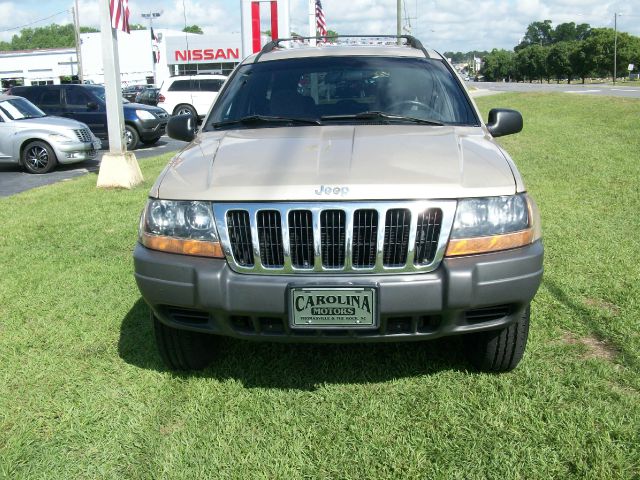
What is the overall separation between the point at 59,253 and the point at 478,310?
168 inches

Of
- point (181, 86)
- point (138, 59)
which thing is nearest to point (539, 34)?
point (138, 59)

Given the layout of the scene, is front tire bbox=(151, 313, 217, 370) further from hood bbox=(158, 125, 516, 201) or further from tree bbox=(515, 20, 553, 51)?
tree bbox=(515, 20, 553, 51)

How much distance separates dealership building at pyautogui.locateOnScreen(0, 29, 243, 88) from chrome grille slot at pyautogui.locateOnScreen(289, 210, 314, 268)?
39119mm

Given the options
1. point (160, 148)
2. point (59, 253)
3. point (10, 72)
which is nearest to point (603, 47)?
point (10, 72)

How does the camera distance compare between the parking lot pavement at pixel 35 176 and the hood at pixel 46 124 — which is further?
the hood at pixel 46 124

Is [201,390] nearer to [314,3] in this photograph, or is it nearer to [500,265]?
[500,265]

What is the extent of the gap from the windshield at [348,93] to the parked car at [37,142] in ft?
29.1

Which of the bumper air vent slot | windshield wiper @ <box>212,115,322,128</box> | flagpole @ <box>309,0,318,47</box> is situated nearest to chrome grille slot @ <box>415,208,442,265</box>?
the bumper air vent slot

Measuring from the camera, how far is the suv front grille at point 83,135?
1232 centimetres

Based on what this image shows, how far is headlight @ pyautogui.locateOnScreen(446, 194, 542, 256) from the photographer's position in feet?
8.87

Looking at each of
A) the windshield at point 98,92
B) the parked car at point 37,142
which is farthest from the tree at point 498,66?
the parked car at point 37,142

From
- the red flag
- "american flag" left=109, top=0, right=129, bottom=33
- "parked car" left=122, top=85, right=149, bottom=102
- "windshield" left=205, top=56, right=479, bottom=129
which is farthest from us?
the red flag

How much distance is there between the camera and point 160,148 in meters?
16.1

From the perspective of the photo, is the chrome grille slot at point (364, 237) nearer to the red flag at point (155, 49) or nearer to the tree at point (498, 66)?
the red flag at point (155, 49)
